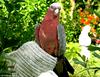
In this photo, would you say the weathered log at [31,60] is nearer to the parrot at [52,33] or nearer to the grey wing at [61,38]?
the parrot at [52,33]

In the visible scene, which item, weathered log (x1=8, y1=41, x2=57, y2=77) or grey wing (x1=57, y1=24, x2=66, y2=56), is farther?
grey wing (x1=57, y1=24, x2=66, y2=56)

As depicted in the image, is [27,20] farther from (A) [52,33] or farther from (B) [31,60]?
(B) [31,60]

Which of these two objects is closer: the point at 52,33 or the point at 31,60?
the point at 31,60

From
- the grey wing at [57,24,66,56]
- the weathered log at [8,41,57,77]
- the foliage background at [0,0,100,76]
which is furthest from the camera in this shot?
the grey wing at [57,24,66,56]

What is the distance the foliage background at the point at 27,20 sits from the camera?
15.7 feet

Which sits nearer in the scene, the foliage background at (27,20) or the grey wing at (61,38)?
the foliage background at (27,20)

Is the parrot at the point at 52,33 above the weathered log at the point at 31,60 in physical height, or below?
above

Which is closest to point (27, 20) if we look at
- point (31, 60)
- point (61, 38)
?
point (61, 38)

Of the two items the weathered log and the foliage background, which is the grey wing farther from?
the foliage background

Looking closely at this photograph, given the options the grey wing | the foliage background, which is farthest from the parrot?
the foliage background

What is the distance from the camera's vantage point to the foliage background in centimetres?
480

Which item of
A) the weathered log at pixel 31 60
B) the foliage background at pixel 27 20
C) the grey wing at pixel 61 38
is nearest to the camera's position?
the foliage background at pixel 27 20

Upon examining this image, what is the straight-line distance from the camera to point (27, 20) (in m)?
8.16

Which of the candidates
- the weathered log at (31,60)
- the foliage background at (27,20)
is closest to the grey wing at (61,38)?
the weathered log at (31,60)
